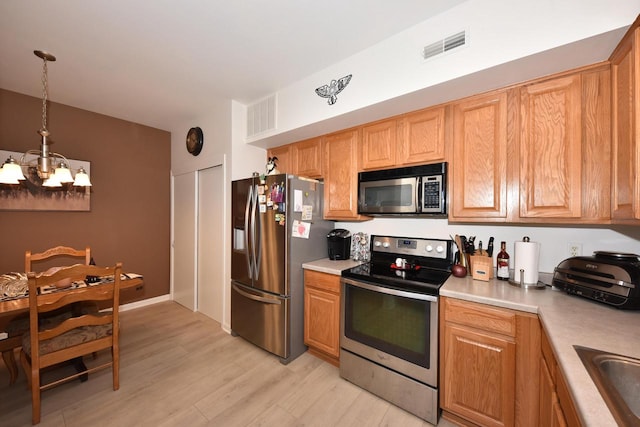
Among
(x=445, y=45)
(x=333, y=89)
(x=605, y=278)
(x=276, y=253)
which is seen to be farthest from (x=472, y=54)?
(x=276, y=253)

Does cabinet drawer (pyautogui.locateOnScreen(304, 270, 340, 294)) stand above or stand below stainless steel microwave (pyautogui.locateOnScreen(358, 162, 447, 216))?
below

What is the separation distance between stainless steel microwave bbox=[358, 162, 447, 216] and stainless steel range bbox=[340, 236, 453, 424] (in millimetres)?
412

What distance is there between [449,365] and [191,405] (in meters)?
1.83

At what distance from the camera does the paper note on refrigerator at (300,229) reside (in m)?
2.27

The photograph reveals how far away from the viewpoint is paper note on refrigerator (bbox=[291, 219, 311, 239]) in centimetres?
227

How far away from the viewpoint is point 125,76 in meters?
2.35

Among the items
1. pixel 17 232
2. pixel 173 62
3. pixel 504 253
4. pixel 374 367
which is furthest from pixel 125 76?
pixel 504 253

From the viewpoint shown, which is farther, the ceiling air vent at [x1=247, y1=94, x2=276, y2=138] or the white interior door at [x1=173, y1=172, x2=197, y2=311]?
the white interior door at [x1=173, y1=172, x2=197, y2=311]

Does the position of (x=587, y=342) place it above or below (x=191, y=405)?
above

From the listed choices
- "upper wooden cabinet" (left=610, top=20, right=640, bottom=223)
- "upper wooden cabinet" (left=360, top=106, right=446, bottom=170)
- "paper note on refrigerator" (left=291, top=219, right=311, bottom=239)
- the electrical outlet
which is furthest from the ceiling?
the electrical outlet

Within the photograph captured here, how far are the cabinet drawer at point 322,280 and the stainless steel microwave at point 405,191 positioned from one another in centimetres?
67

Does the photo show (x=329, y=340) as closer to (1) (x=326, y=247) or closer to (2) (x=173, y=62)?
(1) (x=326, y=247)

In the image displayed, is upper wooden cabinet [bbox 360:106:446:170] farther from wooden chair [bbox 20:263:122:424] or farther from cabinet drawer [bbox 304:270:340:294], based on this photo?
wooden chair [bbox 20:263:122:424]

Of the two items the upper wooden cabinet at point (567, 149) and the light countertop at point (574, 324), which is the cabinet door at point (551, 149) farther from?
the light countertop at point (574, 324)
